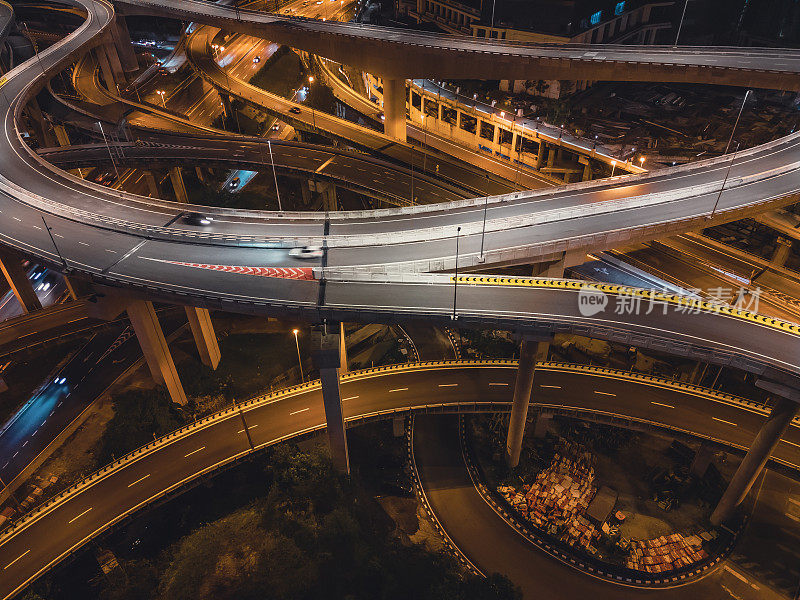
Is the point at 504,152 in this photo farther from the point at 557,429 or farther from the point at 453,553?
the point at 453,553

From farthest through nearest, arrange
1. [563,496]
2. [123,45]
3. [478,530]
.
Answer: [123,45]
[563,496]
[478,530]

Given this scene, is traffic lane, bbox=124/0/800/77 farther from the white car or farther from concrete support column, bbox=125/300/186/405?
concrete support column, bbox=125/300/186/405

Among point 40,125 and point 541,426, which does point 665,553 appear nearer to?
point 541,426

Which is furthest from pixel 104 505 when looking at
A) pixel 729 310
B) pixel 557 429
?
pixel 729 310

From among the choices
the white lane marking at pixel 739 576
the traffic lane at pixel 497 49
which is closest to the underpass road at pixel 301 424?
the white lane marking at pixel 739 576

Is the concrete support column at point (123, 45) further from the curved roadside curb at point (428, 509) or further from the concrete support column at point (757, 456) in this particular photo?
the concrete support column at point (757, 456)

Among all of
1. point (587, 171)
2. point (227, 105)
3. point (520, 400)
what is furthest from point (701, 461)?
point (227, 105)
